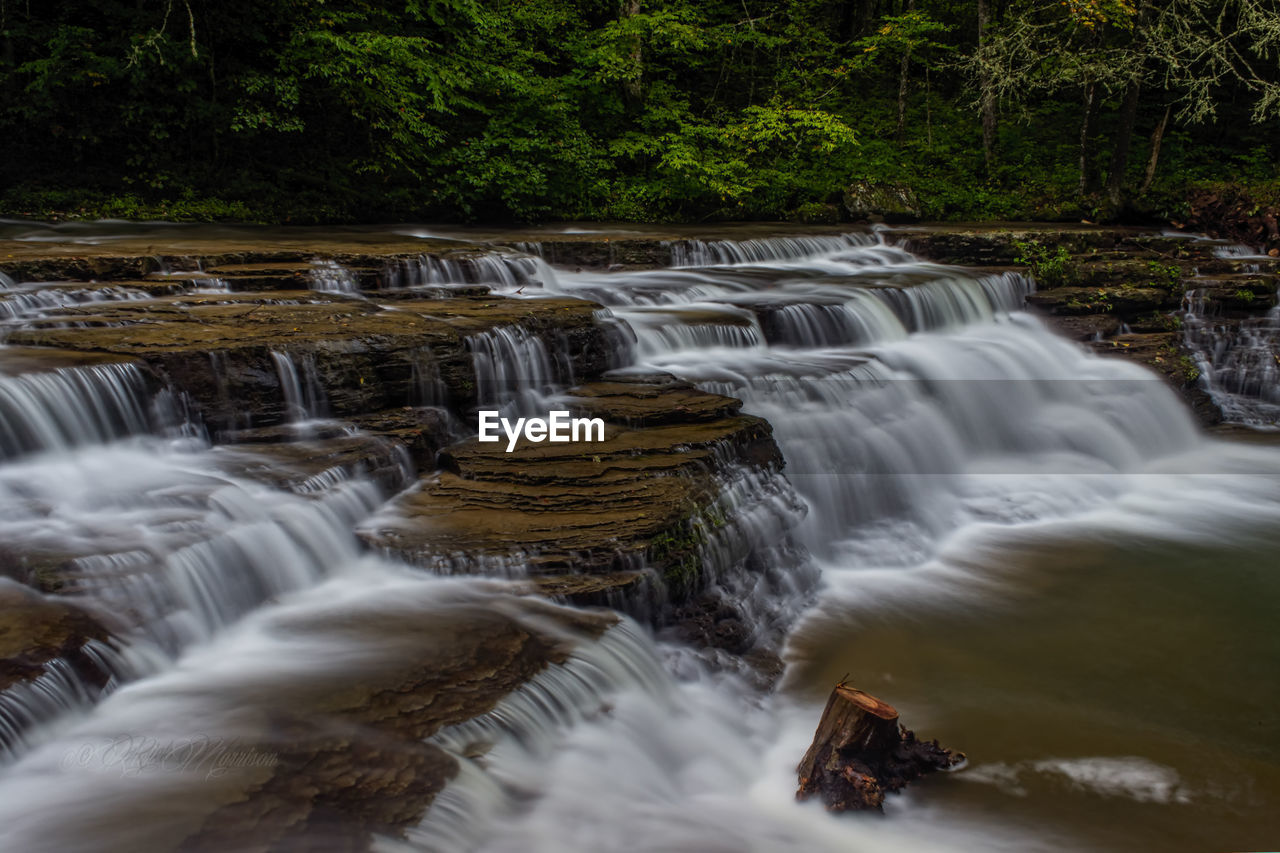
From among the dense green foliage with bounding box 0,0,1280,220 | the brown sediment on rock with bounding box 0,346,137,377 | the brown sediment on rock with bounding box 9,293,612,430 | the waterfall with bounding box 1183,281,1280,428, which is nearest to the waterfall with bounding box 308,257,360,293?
the brown sediment on rock with bounding box 9,293,612,430

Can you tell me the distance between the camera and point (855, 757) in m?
3.67

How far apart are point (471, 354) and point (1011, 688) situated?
14.5ft

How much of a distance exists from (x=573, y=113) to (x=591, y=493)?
13511 mm

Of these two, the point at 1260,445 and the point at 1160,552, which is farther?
the point at 1260,445

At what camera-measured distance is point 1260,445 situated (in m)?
9.37


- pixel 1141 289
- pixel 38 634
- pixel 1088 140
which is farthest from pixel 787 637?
Result: pixel 1088 140

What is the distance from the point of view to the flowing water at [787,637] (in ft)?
11.3

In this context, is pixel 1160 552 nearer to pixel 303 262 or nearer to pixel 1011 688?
pixel 1011 688

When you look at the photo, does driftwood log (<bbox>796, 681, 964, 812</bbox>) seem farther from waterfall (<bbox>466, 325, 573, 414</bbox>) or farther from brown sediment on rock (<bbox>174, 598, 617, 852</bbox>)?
waterfall (<bbox>466, 325, 573, 414</bbox>)

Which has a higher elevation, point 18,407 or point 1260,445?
point 18,407

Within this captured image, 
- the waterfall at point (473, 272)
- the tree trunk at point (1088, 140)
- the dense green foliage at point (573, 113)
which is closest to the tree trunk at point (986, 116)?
the dense green foliage at point (573, 113)

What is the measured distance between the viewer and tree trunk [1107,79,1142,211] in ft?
46.8

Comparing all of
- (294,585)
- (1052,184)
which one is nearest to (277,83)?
(294,585)

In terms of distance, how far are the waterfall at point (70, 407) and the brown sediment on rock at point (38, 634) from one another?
1.62 meters
